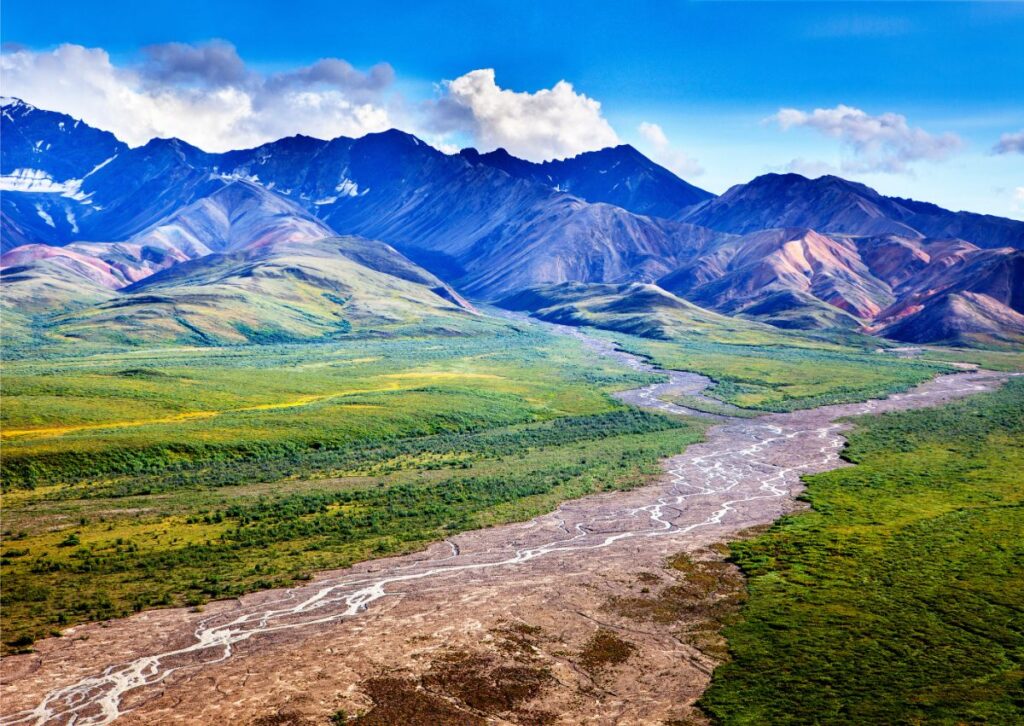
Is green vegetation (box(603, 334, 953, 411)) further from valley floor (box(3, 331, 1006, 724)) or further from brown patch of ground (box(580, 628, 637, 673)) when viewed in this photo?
brown patch of ground (box(580, 628, 637, 673))

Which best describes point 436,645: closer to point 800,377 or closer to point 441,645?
point 441,645

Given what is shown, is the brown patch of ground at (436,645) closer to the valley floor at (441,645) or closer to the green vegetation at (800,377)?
the valley floor at (441,645)

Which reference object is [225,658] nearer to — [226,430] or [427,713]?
[427,713]

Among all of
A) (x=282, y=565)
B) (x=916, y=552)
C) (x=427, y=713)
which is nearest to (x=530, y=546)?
(x=282, y=565)

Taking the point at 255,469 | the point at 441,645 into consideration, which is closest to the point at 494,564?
the point at 441,645

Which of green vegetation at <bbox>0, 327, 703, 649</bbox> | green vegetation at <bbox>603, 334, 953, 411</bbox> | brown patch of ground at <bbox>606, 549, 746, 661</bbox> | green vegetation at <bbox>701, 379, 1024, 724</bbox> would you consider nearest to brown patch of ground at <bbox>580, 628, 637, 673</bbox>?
brown patch of ground at <bbox>606, 549, 746, 661</bbox>
